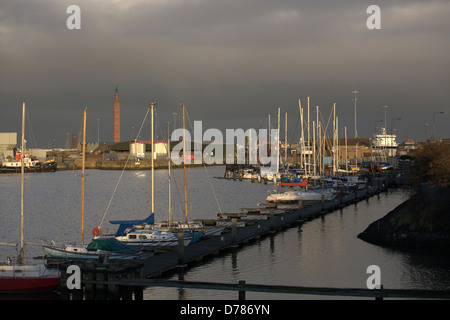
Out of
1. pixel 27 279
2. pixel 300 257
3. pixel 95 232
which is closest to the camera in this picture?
pixel 27 279

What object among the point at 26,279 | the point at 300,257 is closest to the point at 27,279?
the point at 26,279

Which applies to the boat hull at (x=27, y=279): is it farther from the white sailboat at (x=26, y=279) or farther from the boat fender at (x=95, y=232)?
the boat fender at (x=95, y=232)

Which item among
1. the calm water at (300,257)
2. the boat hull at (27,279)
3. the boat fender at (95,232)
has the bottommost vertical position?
the calm water at (300,257)

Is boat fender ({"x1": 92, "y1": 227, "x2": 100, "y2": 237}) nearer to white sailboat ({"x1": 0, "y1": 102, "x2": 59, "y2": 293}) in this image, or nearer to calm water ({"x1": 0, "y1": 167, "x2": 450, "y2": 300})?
calm water ({"x1": 0, "y1": 167, "x2": 450, "y2": 300})

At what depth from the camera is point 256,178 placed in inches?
4867

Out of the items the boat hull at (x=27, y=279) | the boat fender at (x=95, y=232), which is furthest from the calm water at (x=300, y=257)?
the boat hull at (x=27, y=279)

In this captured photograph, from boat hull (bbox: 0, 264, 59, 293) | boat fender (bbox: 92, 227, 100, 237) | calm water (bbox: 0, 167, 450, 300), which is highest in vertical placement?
boat fender (bbox: 92, 227, 100, 237)

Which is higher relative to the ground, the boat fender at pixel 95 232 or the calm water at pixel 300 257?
the boat fender at pixel 95 232

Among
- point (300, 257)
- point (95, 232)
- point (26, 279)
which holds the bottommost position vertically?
point (300, 257)

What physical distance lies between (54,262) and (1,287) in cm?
329

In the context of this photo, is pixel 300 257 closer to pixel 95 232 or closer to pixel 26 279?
pixel 95 232

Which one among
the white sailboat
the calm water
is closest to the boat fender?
the calm water
